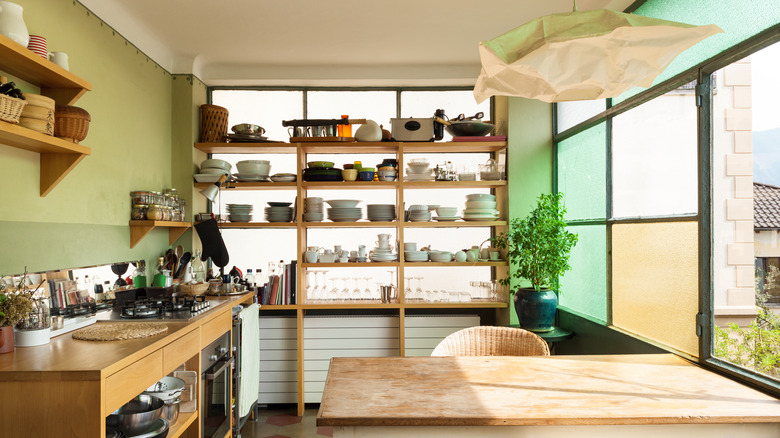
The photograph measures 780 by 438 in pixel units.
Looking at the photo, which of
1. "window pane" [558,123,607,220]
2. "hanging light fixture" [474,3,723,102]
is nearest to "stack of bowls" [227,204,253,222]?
"window pane" [558,123,607,220]

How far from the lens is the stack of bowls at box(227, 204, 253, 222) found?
4434 mm

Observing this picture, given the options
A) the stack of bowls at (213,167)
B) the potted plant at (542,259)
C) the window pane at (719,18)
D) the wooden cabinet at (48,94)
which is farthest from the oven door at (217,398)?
the window pane at (719,18)

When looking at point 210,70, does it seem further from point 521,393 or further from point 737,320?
point 737,320

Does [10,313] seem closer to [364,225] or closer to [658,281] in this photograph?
[364,225]

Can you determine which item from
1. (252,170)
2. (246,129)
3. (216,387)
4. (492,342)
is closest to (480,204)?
(492,342)

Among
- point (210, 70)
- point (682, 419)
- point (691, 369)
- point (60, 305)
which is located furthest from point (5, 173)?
point (691, 369)

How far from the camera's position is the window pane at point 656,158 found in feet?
8.41

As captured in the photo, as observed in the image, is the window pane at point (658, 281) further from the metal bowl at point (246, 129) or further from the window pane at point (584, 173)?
the metal bowl at point (246, 129)

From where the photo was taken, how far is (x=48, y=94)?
262 cm

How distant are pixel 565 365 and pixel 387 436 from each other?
1.03 metres

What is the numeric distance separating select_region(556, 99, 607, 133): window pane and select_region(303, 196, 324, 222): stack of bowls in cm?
221

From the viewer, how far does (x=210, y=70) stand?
4578mm

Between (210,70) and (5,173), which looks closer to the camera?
(5,173)

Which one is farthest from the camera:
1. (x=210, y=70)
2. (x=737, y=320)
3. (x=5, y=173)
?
(x=210, y=70)
